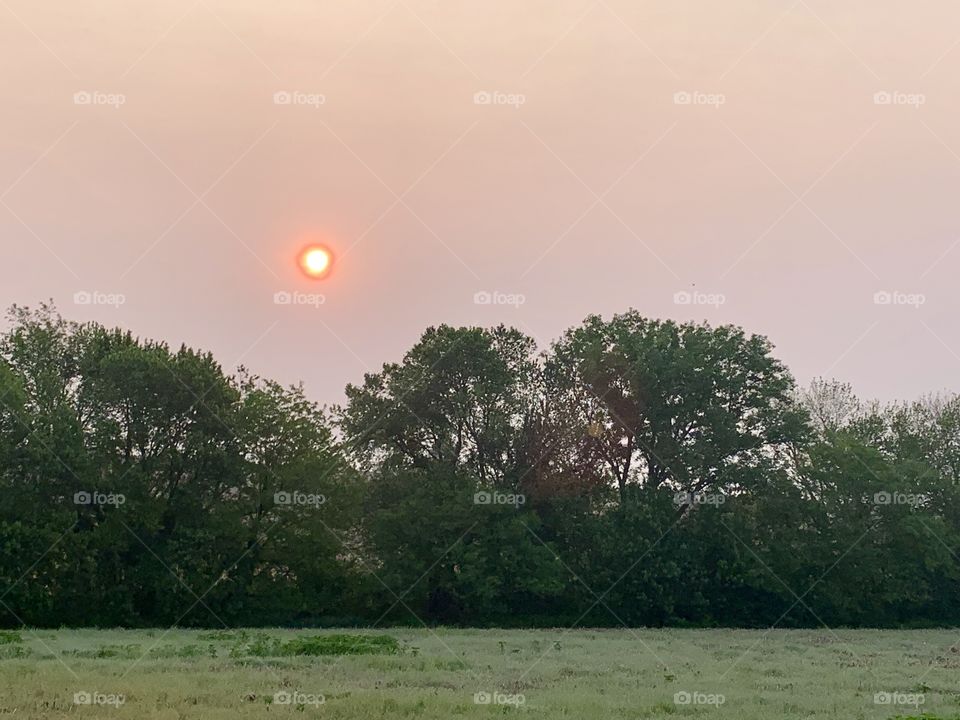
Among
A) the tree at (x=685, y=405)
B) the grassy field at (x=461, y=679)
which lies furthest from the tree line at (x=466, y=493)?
the grassy field at (x=461, y=679)

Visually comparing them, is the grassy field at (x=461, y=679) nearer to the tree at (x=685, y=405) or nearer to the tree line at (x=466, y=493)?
the tree line at (x=466, y=493)

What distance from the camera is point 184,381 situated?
59906mm

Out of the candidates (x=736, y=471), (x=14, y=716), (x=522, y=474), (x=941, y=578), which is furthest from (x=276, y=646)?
(x=941, y=578)

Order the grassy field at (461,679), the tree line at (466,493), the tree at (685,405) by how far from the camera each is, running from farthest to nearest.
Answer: the tree at (685,405) → the tree line at (466,493) → the grassy field at (461,679)

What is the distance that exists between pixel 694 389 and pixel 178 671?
47.3m

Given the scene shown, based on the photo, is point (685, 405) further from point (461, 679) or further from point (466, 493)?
point (461, 679)

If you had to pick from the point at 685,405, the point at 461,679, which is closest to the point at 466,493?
the point at 685,405

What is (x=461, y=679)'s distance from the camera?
26.0 m

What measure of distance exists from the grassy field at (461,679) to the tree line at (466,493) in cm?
1595

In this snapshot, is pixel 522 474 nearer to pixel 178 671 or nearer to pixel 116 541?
pixel 116 541

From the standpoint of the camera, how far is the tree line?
55969mm

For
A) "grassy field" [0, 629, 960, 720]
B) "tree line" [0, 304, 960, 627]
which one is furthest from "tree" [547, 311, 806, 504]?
"grassy field" [0, 629, 960, 720]

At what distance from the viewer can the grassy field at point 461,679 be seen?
20.4 metres

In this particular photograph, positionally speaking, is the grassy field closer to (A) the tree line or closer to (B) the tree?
(A) the tree line
